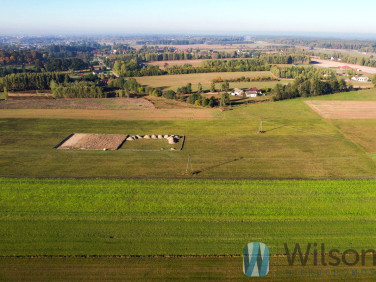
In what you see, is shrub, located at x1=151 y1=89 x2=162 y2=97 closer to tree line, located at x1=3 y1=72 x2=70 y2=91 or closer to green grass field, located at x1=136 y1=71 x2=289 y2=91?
green grass field, located at x1=136 y1=71 x2=289 y2=91

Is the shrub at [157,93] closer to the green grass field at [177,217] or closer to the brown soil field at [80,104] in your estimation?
the brown soil field at [80,104]

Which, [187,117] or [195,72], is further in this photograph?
[195,72]

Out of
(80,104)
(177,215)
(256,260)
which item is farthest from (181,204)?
(80,104)

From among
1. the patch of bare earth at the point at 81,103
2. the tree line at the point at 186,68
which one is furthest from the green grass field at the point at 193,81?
the patch of bare earth at the point at 81,103

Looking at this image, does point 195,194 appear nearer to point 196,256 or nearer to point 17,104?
point 196,256

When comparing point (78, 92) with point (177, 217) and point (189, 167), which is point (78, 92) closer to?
point (189, 167)

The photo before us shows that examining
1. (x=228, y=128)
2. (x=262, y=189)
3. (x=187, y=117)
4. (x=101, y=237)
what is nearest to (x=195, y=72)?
(x=187, y=117)

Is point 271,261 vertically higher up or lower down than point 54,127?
lower down
